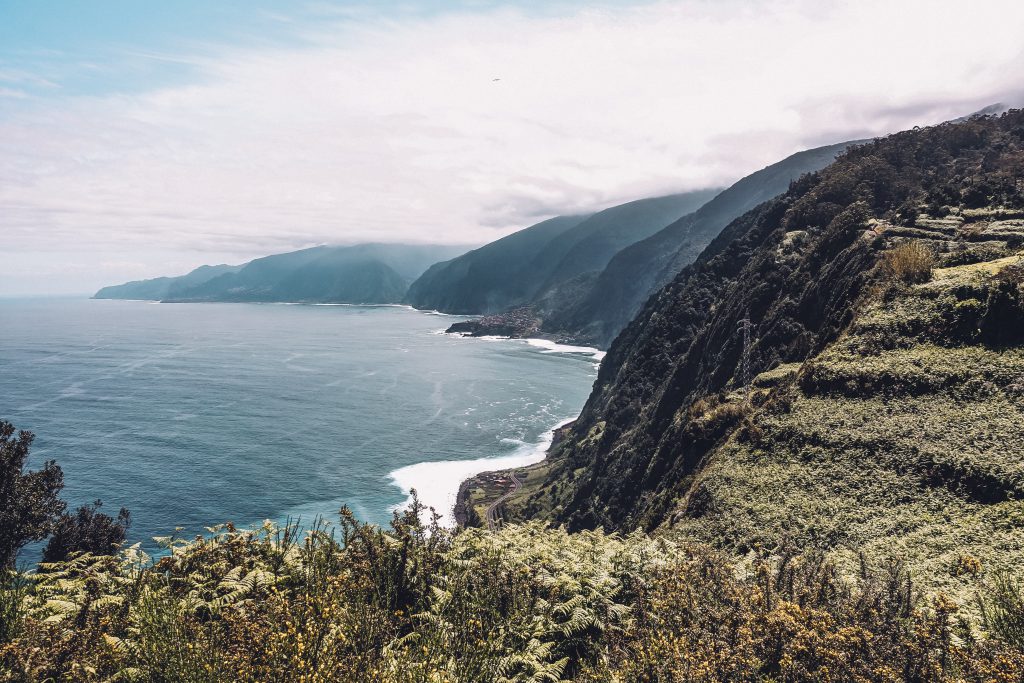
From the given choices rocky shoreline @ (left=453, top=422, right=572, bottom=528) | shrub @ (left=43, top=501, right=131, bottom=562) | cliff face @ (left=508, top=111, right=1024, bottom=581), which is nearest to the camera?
cliff face @ (left=508, top=111, right=1024, bottom=581)

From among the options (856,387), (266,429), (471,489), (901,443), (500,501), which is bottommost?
(471,489)

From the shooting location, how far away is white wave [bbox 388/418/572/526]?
74.3 m

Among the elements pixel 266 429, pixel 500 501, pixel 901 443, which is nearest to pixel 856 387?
pixel 901 443

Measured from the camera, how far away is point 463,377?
6407 inches

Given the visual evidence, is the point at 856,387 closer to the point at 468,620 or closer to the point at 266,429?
the point at 468,620

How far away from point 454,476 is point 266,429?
39787 millimetres

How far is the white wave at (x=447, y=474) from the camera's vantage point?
244ft

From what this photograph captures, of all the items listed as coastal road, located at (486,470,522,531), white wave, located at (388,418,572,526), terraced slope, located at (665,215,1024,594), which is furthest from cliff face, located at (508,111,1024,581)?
white wave, located at (388,418,572,526)

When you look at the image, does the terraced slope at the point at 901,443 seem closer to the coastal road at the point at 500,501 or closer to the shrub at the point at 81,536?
the coastal road at the point at 500,501

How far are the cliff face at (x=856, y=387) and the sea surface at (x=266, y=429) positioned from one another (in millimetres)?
28072

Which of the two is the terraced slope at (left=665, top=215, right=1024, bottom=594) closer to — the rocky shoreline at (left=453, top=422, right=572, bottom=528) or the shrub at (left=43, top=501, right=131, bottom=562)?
the shrub at (left=43, top=501, right=131, bottom=562)

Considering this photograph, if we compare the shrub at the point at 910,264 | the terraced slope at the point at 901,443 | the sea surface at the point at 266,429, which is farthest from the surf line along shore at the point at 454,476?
the shrub at the point at 910,264

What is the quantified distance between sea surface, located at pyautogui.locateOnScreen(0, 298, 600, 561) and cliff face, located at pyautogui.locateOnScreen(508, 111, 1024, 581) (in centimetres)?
2807

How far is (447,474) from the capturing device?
85.8 m
